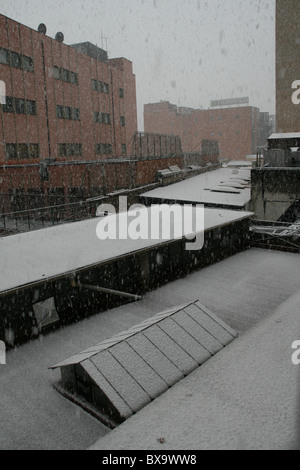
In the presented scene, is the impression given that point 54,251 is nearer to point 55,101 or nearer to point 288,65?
point 55,101

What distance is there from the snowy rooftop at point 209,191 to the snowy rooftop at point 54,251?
33.8ft

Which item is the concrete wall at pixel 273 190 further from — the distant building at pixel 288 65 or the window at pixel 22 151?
the window at pixel 22 151

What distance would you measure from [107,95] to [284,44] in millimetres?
19784

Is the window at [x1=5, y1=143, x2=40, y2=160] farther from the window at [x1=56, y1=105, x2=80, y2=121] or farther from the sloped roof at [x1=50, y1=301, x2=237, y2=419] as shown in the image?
the sloped roof at [x1=50, y1=301, x2=237, y2=419]

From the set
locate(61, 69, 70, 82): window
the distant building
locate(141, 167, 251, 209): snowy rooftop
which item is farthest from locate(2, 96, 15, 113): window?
the distant building

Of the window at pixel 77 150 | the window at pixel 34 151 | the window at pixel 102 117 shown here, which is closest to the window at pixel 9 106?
the window at pixel 34 151

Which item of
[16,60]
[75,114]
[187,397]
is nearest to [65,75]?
[75,114]

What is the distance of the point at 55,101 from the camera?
32.5 metres

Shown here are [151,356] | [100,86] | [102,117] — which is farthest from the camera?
[102,117]

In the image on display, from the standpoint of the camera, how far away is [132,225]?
12.6 m

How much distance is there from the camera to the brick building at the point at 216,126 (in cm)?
6756

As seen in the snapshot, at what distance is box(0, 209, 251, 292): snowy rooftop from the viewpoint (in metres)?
8.28

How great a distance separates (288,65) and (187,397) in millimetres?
30157

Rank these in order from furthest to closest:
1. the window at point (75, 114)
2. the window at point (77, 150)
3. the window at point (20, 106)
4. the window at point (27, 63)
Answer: the window at point (77, 150)
the window at point (75, 114)
the window at point (27, 63)
the window at point (20, 106)
